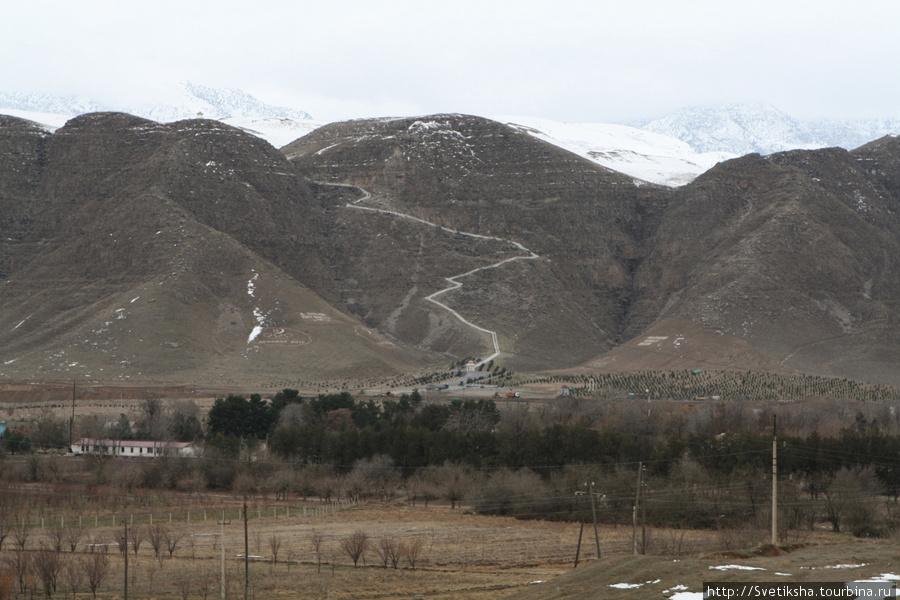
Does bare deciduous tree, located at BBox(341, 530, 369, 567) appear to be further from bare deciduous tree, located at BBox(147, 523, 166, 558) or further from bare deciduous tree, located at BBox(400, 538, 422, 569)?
bare deciduous tree, located at BBox(147, 523, 166, 558)

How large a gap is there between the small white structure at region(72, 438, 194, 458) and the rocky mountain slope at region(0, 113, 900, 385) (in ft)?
109

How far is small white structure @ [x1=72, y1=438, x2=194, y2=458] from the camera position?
252 ft

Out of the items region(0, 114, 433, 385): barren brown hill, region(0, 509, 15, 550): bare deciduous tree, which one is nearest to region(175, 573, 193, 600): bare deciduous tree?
region(0, 509, 15, 550): bare deciduous tree

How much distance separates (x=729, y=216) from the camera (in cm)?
16275

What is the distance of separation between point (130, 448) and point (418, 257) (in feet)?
279

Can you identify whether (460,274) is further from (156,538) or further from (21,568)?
(21,568)

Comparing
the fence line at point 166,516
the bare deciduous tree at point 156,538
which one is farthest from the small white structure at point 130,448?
the bare deciduous tree at point 156,538

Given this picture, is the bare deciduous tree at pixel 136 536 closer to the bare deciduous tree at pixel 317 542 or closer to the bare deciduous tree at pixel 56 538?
the bare deciduous tree at pixel 56 538

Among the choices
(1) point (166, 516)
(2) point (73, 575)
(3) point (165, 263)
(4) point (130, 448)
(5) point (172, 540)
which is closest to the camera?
(2) point (73, 575)

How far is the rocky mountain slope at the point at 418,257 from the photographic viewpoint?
127m

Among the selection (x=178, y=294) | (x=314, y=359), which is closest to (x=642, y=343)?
(x=314, y=359)

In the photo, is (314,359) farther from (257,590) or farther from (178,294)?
(257,590)

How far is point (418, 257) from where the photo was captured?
16012 centimetres

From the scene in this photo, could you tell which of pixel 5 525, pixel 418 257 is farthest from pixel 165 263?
pixel 5 525
